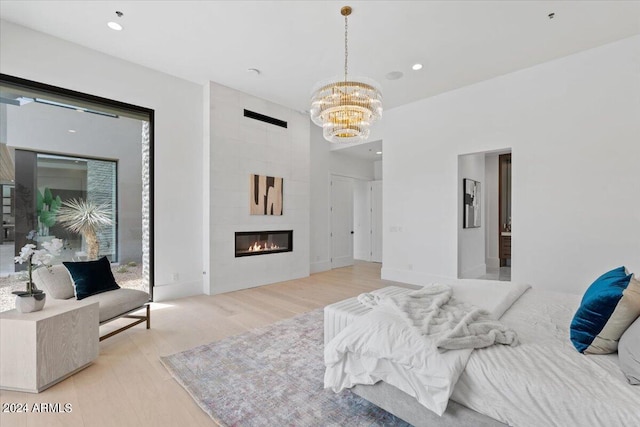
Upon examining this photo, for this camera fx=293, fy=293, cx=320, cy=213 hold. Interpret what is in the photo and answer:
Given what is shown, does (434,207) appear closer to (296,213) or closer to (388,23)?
(296,213)

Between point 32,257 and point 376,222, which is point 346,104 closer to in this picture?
point 32,257

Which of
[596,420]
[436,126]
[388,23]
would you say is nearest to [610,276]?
[596,420]

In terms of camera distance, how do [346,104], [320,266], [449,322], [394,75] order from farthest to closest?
[320,266]
[394,75]
[346,104]
[449,322]

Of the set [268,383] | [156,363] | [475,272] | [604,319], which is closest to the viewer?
[604,319]

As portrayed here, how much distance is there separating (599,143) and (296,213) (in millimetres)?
4873

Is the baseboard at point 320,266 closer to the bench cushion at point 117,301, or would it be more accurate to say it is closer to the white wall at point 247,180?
the white wall at point 247,180

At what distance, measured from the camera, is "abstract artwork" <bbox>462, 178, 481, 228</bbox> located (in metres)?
5.34

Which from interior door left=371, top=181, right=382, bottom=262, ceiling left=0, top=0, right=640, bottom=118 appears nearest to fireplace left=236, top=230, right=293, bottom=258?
ceiling left=0, top=0, right=640, bottom=118

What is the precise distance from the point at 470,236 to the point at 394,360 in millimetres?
4762

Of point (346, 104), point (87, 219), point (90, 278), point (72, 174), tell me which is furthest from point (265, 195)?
point (90, 278)

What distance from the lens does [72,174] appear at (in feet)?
12.7

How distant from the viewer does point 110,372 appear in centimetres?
244

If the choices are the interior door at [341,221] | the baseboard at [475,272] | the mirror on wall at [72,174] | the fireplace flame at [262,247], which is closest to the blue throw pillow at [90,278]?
the mirror on wall at [72,174]

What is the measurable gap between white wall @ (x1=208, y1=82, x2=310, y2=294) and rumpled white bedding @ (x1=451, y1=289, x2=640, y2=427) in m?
4.32
